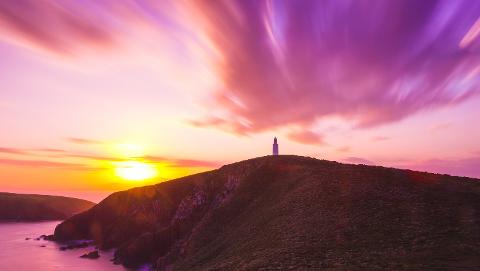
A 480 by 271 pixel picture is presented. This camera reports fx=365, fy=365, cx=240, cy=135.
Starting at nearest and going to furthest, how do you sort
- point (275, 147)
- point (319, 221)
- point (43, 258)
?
point (319, 221) < point (43, 258) < point (275, 147)

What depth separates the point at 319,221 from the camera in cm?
4131

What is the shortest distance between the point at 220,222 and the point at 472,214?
1523 inches

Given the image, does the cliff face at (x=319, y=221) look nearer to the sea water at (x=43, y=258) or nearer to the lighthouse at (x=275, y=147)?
the sea water at (x=43, y=258)

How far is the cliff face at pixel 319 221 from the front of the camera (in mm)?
29109

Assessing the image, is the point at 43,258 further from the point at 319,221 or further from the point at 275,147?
the point at 319,221

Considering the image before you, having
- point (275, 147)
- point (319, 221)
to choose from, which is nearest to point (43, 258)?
point (275, 147)

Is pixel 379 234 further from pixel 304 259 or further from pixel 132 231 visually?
pixel 132 231

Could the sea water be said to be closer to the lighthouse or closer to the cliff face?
the cliff face

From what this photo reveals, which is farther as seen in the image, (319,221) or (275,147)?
(275,147)

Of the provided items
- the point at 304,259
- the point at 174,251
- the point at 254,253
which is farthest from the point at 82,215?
the point at 304,259

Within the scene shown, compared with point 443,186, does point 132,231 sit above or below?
below

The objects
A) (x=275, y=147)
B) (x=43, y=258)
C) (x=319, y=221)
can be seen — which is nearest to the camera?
(x=319, y=221)

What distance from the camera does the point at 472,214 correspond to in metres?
34.8

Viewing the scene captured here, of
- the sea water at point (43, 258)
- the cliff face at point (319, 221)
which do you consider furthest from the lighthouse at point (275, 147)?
the sea water at point (43, 258)
